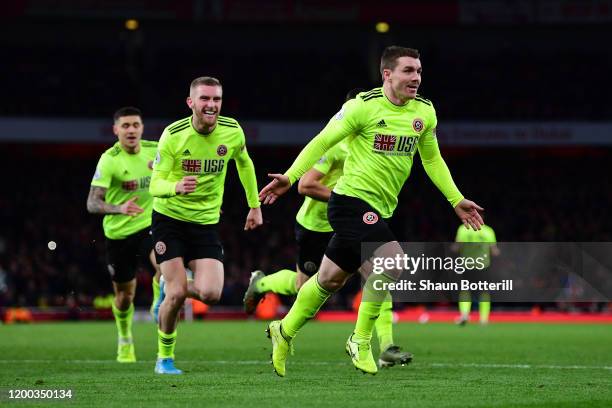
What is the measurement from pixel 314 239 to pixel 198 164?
6.13ft

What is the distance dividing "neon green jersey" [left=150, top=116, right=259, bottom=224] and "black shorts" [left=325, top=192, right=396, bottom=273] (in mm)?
1674

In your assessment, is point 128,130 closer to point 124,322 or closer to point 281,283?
point 124,322

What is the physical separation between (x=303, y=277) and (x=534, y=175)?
25404 millimetres

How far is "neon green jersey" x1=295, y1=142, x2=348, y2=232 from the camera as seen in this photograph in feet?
35.1

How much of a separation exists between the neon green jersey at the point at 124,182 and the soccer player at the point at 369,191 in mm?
3552

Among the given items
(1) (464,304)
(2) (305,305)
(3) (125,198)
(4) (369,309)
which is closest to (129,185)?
(3) (125,198)

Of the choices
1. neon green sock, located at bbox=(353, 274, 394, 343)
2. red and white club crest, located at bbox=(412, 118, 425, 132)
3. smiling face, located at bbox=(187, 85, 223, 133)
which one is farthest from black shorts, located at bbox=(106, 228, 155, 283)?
red and white club crest, located at bbox=(412, 118, 425, 132)

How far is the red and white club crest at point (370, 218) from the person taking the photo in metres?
8.34

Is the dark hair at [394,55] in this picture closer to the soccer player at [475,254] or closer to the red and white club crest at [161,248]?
the red and white club crest at [161,248]

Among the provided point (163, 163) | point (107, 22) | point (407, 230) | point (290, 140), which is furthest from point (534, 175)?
point (163, 163)

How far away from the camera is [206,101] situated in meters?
9.55

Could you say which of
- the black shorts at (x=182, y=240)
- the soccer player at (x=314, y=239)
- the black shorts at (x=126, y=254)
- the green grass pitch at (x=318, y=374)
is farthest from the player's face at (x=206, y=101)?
the black shorts at (x=126, y=254)

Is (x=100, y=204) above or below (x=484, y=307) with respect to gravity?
above

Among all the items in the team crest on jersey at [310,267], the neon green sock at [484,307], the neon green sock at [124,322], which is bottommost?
the neon green sock at [484,307]
